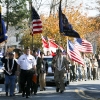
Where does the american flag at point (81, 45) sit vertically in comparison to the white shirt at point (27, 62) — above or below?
above

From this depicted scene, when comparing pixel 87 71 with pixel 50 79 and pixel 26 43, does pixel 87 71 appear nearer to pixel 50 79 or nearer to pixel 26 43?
pixel 50 79

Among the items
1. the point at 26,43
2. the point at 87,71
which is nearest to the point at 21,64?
the point at 87,71

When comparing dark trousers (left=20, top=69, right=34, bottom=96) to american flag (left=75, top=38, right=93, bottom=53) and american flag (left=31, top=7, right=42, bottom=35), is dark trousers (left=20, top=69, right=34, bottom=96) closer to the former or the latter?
american flag (left=31, top=7, right=42, bottom=35)

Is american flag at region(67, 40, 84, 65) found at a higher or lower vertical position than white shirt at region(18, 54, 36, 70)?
higher

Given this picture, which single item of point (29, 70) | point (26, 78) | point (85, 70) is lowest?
point (26, 78)

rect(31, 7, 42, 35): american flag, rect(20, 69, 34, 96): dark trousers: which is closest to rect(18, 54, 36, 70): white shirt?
rect(20, 69, 34, 96): dark trousers

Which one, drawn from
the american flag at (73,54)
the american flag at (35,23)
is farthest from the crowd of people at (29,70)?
the american flag at (73,54)

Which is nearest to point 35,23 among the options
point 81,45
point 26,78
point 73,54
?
point 73,54

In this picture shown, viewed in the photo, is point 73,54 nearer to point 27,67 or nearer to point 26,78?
point 26,78

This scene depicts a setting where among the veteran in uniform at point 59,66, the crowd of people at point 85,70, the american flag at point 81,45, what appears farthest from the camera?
the crowd of people at point 85,70

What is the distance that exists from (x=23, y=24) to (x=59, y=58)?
3547 cm

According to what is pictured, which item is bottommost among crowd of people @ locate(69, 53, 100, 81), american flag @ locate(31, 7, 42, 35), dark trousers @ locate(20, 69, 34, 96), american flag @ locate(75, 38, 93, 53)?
dark trousers @ locate(20, 69, 34, 96)

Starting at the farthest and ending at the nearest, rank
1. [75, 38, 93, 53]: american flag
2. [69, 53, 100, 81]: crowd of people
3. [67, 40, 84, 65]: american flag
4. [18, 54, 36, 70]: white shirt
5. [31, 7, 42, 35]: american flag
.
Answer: [69, 53, 100, 81]: crowd of people → [75, 38, 93, 53]: american flag → [67, 40, 84, 65]: american flag → [31, 7, 42, 35]: american flag → [18, 54, 36, 70]: white shirt

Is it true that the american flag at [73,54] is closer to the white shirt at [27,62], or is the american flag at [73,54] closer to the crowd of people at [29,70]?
the crowd of people at [29,70]
